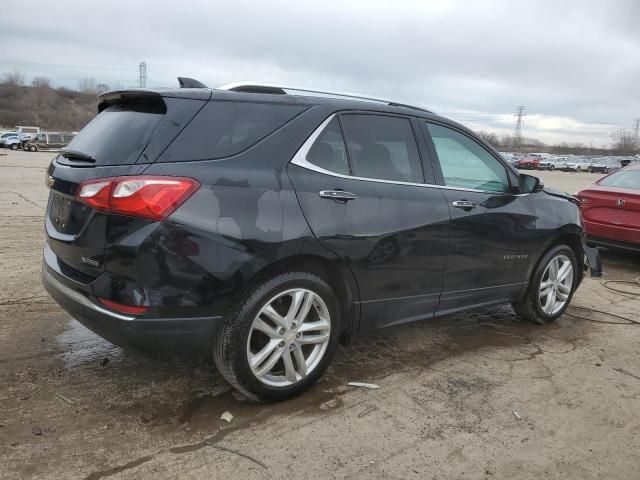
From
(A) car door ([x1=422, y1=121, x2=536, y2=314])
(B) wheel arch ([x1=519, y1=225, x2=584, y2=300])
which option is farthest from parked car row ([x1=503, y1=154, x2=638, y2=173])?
(A) car door ([x1=422, y1=121, x2=536, y2=314])

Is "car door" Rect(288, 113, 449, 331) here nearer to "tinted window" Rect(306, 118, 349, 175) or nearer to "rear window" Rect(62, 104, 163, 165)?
"tinted window" Rect(306, 118, 349, 175)

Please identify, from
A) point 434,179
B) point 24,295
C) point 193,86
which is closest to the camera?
point 193,86

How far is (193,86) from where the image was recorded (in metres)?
3.21

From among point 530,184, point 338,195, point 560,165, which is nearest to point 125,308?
point 338,195

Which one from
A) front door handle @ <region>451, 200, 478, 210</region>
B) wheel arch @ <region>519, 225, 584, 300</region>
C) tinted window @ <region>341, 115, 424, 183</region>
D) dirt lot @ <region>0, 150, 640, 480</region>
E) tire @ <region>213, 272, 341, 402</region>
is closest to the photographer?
Answer: dirt lot @ <region>0, 150, 640, 480</region>

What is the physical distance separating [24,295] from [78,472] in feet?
9.68

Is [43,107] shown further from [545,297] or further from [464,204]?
[464,204]

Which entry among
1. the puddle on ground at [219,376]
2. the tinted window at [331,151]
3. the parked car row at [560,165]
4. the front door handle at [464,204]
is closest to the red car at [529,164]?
the parked car row at [560,165]

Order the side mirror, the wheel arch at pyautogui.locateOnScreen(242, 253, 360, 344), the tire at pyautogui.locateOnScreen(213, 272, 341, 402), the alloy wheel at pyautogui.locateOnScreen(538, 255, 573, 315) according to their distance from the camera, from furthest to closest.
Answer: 1. the alloy wheel at pyautogui.locateOnScreen(538, 255, 573, 315)
2. the side mirror
3. the wheel arch at pyautogui.locateOnScreen(242, 253, 360, 344)
4. the tire at pyautogui.locateOnScreen(213, 272, 341, 402)

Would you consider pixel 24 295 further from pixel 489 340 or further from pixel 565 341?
pixel 565 341

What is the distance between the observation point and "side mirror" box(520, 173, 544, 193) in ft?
14.8

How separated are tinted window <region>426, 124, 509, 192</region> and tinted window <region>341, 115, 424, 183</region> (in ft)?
0.86

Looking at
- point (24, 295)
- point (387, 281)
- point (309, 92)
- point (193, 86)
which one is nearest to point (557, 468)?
point (387, 281)

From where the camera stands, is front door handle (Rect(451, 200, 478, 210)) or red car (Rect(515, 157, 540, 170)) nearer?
front door handle (Rect(451, 200, 478, 210))
